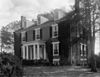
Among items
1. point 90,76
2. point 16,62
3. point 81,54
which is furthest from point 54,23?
point 16,62

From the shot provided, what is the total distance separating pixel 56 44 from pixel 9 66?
61.0ft

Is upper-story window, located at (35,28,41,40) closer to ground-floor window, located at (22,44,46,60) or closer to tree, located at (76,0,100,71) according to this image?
ground-floor window, located at (22,44,46,60)

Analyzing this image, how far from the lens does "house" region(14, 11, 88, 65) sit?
2480 centimetres

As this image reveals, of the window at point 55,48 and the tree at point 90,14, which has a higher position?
the tree at point 90,14

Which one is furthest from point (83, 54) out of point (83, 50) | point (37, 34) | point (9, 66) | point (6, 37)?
point (6, 37)

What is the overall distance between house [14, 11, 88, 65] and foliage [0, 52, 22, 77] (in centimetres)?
1568

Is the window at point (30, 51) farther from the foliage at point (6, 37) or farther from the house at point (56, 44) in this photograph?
the foliage at point (6, 37)

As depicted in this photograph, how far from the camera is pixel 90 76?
15.0 meters

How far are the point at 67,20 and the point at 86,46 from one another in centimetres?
715

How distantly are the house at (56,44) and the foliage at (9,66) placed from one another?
51.5ft

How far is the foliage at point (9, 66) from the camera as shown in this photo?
8.16 m

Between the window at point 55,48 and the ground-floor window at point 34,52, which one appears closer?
the window at point 55,48

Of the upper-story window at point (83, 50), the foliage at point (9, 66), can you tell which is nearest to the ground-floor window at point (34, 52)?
the upper-story window at point (83, 50)

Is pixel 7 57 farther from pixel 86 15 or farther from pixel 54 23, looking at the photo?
pixel 54 23
